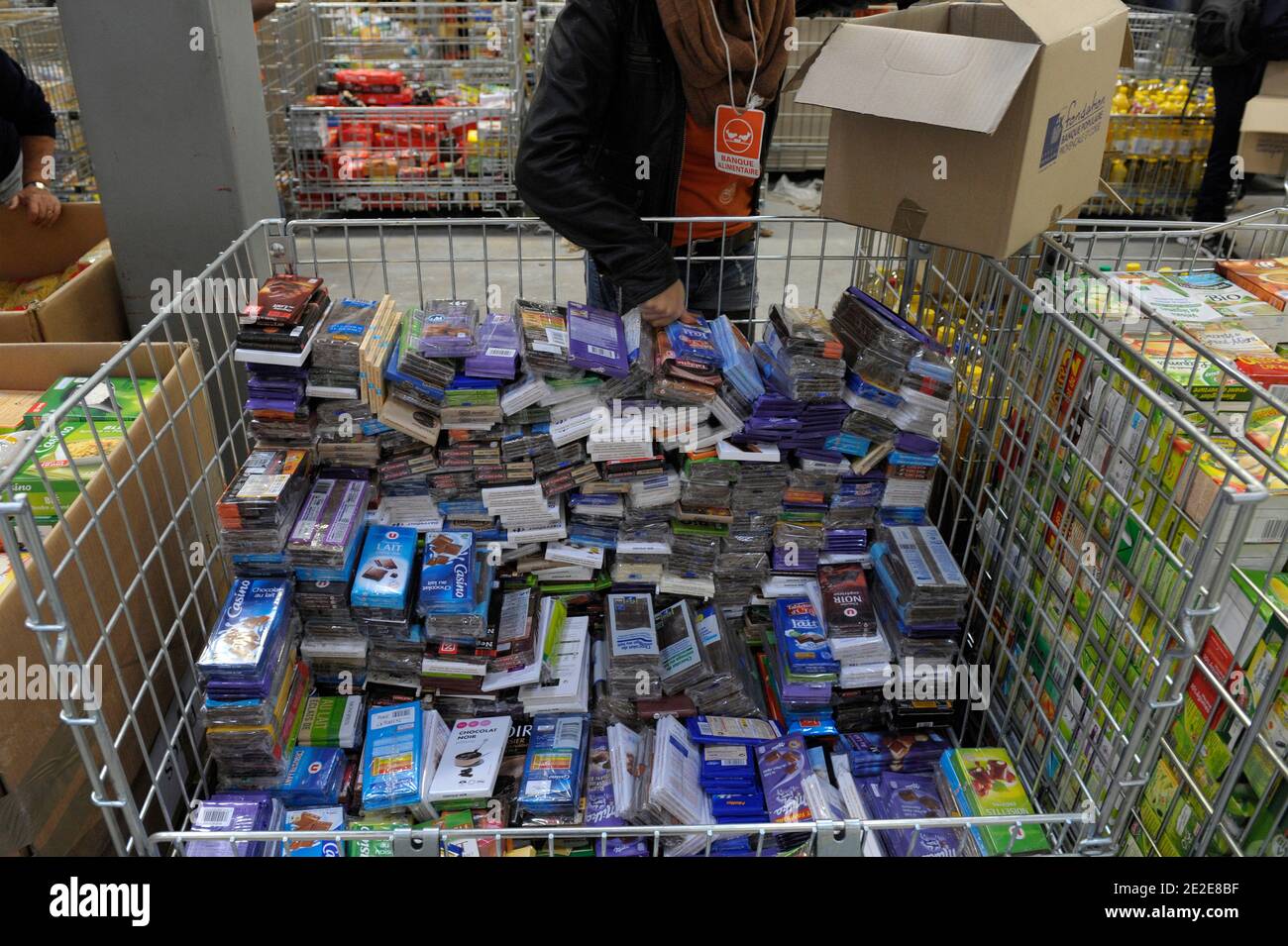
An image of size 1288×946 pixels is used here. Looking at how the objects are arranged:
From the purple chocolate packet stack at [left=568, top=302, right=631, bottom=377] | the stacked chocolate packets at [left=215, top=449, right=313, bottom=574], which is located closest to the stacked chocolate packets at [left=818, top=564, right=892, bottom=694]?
the purple chocolate packet stack at [left=568, top=302, right=631, bottom=377]

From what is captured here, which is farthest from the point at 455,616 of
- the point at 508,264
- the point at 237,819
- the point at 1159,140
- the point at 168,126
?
the point at 1159,140

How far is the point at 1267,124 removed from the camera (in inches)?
169

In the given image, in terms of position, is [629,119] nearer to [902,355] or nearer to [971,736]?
[902,355]

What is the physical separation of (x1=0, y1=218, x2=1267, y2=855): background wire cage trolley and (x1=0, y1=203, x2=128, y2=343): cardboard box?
0.52 metres

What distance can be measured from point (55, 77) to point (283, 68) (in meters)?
1.39

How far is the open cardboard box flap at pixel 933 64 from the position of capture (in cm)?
169

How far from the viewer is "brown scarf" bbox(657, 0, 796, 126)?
2074 mm

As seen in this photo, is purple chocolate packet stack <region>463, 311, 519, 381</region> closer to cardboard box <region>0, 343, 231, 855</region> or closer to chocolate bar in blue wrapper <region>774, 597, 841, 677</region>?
cardboard box <region>0, 343, 231, 855</region>

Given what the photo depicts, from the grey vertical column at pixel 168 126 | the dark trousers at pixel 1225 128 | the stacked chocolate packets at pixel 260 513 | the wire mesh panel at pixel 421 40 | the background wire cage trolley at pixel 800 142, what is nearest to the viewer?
the stacked chocolate packets at pixel 260 513

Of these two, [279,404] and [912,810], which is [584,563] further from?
[912,810]

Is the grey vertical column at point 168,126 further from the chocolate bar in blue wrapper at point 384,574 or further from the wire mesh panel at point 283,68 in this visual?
the wire mesh panel at point 283,68

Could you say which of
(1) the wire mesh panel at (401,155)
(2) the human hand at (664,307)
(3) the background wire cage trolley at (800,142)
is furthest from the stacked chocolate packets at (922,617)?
(3) the background wire cage trolley at (800,142)

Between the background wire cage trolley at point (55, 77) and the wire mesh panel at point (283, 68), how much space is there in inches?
44.3

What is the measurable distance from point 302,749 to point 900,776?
1.31 metres
